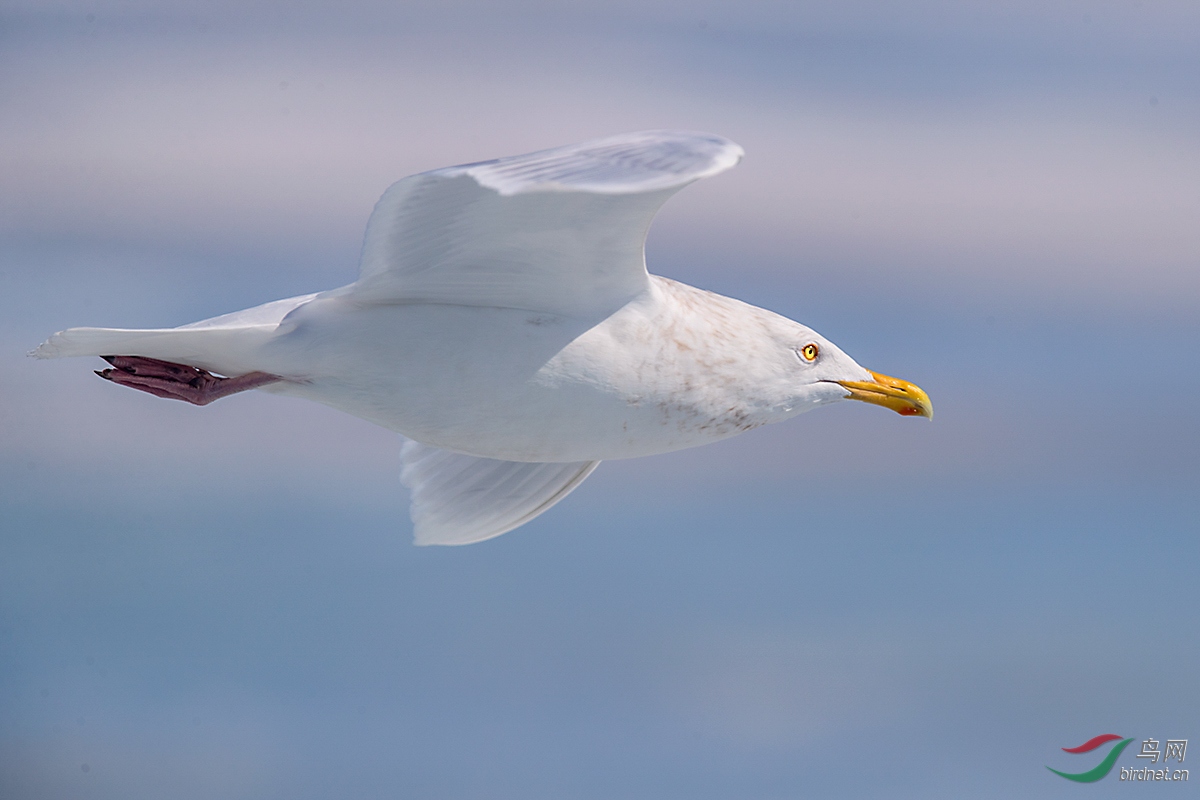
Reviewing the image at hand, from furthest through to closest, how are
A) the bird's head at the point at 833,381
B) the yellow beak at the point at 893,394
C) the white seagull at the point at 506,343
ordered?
the yellow beak at the point at 893,394
the bird's head at the point at 833,381
the white seagull at the point at 506,343

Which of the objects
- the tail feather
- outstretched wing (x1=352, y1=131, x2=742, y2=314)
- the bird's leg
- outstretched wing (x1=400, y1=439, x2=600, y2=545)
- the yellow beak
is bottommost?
outstretched wing (x1=400, y1=439, x2=600, y2=545)

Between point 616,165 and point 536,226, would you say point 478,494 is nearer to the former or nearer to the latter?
point 536,226

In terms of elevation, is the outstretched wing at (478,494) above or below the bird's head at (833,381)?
below

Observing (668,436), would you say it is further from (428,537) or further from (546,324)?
(428,537)

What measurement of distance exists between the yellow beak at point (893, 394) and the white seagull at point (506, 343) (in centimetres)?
20

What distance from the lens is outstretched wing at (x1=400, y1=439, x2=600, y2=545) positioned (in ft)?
11.3

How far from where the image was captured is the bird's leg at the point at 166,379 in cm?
293

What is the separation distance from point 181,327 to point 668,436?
1.21m

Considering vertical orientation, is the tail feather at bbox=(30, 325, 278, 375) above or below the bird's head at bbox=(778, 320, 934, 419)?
above

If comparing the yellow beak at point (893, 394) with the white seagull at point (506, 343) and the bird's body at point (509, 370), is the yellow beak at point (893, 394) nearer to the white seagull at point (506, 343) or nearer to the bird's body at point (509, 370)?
the white seagull at point (506, 343)

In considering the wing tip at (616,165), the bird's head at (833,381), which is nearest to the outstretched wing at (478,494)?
the bird's head at (833,381)

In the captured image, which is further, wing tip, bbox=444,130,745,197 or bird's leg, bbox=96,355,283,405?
bird's leg, bbox=96,355,283,405

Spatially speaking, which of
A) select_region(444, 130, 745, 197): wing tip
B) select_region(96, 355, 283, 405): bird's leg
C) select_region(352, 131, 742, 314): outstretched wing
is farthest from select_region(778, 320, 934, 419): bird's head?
select_region(96, 355, 283, 405): bird's leg

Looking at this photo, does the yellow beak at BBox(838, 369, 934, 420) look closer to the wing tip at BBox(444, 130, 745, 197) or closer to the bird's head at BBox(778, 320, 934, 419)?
the bird's head at BBox(778, 320, 934, 419)
